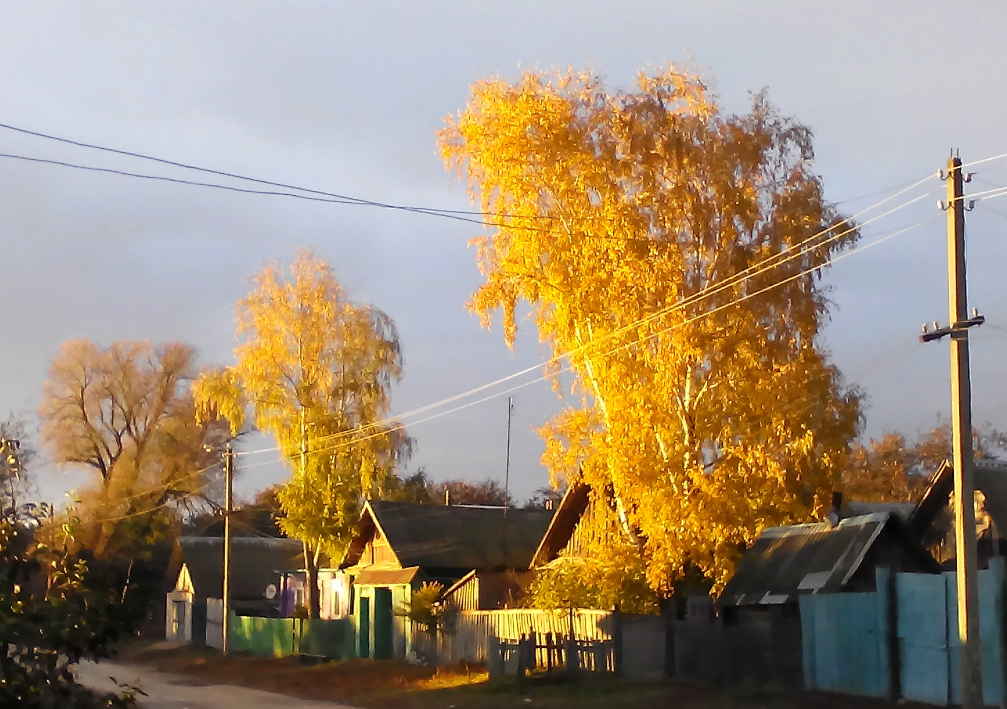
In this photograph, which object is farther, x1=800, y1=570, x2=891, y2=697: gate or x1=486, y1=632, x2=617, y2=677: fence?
x1=486, y1=632, x2=617, y2=677: fence

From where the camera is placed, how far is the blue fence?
18.6 metres

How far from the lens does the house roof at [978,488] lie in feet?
84.4

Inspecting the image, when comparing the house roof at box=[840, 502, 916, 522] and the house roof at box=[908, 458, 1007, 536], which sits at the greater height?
the house roof at box=[908, 458, 1007, 536]

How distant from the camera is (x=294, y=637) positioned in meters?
42.5

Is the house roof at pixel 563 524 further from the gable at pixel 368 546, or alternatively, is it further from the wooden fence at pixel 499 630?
the gable at pixel 368 546

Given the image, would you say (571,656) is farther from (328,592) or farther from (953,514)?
(328,592)

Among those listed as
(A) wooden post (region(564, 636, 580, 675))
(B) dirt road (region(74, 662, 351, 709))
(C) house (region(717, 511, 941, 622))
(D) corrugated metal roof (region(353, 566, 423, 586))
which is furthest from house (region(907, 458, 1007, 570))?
(D) corrugated metal roof (region(353, 566, 423, 586))

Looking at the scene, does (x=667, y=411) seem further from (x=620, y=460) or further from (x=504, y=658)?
(x=504, y=658)

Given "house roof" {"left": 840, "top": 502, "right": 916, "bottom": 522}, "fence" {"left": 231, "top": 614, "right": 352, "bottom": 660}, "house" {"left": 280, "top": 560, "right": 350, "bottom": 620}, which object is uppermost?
"house roof" {"left": 840, "top": 502, "right": 916, "bottom": 522}

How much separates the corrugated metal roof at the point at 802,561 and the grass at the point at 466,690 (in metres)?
2.49

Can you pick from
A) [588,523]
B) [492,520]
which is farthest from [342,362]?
[588,523]

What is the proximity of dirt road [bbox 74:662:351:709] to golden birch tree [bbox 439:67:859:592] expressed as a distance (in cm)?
810

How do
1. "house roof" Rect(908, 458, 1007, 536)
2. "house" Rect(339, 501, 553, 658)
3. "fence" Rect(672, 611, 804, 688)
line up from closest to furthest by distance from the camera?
1. "fence" Rect(672, 611, 804, 688)
2. "house roof" Rect(908, 458, 1007, 536)
3. "house" Rect(339, 501, 553, 658)

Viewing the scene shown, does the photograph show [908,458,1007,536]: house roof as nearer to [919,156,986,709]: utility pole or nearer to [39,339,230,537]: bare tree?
[919,156,986,709]: utility pole
